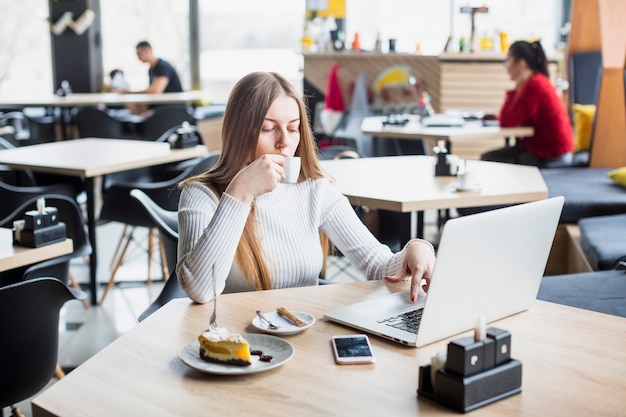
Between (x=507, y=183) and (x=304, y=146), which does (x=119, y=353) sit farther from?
(x=507, y=183)

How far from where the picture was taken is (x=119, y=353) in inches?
60.3

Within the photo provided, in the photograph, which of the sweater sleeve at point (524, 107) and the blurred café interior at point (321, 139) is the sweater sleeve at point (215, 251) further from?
the sweater sleeve at point (524, 107)

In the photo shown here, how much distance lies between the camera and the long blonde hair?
82.8 inches

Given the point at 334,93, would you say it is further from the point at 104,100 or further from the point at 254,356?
the point at 254,356

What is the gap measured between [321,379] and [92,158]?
328 centimetres

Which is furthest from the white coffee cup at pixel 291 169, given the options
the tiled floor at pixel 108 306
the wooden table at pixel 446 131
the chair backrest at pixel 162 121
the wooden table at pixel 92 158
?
the chair backrest at pixel 162 121

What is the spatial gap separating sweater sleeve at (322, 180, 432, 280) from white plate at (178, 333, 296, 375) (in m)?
0.70

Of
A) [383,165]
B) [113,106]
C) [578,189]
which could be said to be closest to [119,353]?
[383,165]

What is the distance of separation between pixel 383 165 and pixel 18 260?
198 cm

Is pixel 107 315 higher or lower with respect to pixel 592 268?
lower

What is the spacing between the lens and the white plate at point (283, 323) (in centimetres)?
161

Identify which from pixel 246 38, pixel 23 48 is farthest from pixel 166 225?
pixel 23 48

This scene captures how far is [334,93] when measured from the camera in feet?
27.1

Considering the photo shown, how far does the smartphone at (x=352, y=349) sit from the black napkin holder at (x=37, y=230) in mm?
1288
